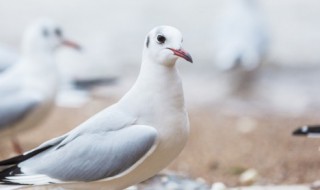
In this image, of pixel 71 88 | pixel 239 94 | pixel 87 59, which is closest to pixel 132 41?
pixel 87 59

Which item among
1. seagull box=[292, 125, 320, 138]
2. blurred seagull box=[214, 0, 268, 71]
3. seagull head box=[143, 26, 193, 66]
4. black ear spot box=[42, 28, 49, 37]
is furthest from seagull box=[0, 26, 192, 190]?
blurred seagull box=[214, 0, 268, 71]

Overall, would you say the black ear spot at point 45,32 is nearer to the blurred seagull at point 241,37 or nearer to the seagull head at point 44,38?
the seagull head at point 44,38

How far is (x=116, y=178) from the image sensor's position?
2.44m

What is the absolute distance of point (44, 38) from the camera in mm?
4227

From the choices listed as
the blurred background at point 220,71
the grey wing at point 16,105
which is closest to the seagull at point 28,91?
the grey wing at point 16,105

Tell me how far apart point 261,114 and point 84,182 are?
279cm

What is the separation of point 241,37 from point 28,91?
205cm

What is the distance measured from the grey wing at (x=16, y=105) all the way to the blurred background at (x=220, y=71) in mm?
453

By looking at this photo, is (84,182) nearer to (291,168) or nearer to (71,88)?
(291,168)

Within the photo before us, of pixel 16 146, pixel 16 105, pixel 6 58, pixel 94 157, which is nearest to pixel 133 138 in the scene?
pixel 94 157

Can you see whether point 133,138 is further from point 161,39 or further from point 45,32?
point 45,32

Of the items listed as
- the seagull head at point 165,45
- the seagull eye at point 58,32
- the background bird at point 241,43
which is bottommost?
the seagull head at point 165,45

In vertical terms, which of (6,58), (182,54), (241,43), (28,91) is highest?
(241,43)

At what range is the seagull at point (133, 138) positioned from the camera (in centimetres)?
240
